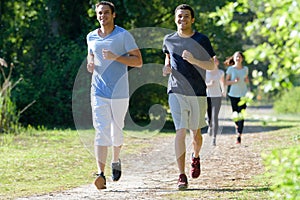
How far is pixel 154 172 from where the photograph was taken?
1068cm

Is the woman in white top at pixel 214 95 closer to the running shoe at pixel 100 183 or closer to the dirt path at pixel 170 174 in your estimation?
the dirt path at pixel 170 174

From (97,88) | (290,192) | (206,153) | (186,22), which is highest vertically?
(186,22)

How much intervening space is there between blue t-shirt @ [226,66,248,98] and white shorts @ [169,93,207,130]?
568 centimetres

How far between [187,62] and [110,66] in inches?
37.2

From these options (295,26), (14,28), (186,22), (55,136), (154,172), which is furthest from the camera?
(14,28)

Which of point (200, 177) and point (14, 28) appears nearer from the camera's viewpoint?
point (200, 177)

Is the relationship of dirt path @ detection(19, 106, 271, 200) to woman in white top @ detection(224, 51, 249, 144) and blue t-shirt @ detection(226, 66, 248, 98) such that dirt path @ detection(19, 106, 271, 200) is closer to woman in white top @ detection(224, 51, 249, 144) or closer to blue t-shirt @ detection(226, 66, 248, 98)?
woman in white top @ detection(224, 51, 249, 144)

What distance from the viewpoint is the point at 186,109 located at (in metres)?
8.80

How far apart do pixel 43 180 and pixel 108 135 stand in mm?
1543

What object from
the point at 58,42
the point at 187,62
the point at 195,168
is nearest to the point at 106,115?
the point at 187,62

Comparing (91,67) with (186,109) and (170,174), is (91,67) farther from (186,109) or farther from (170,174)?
(170,174)

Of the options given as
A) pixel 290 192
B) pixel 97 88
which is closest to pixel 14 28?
pixel 97 88

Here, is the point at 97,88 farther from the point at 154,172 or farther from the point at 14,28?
the point at 14,28

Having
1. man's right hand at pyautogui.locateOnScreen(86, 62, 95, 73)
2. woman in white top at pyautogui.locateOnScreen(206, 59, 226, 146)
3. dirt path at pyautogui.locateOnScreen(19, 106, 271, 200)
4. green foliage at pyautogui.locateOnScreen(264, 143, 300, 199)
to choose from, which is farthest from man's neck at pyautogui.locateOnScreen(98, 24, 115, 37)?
woman in white top at pyautogui.locateOnScreen(206, 59, 226, 146)
